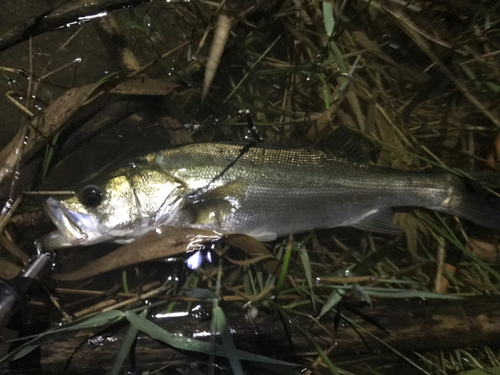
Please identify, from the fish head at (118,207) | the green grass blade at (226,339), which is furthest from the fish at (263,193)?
the green grass blade at (226,339)

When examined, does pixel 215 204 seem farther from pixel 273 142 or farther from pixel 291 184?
pixel 273 142

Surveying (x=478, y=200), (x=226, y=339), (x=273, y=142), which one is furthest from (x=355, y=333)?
(x=273, y=142)

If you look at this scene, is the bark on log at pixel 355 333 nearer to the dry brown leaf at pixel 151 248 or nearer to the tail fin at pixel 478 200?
the dry brown leaf at pixel 151 248

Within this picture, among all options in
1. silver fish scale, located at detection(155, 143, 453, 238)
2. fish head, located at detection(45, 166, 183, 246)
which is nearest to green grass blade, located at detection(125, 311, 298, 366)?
fish head, located at detection(45, 166, 183, 246)

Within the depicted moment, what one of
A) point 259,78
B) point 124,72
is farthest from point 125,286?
point 259,78

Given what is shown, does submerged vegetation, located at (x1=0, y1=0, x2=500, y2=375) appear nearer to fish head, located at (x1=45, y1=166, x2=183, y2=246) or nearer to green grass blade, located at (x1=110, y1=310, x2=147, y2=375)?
green grass blade, located at (x1=110, y1=310, x2=147, y2=375)

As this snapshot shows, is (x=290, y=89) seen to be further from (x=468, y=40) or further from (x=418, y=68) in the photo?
(x=468, y=40)
